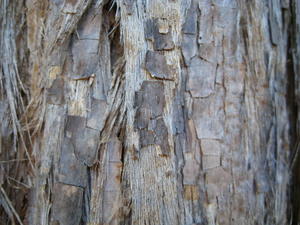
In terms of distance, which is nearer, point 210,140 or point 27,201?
point 210,140

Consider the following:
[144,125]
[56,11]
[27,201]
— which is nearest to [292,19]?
[144,125]

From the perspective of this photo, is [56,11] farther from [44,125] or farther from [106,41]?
[44,125]

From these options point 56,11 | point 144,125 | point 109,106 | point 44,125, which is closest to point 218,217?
point 144,125

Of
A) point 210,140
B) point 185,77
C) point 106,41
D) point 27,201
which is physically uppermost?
point 106,41

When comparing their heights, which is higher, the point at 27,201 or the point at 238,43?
the point at 238,43

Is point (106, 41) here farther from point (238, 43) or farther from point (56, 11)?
point (238, 43)

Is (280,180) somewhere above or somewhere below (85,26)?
below
